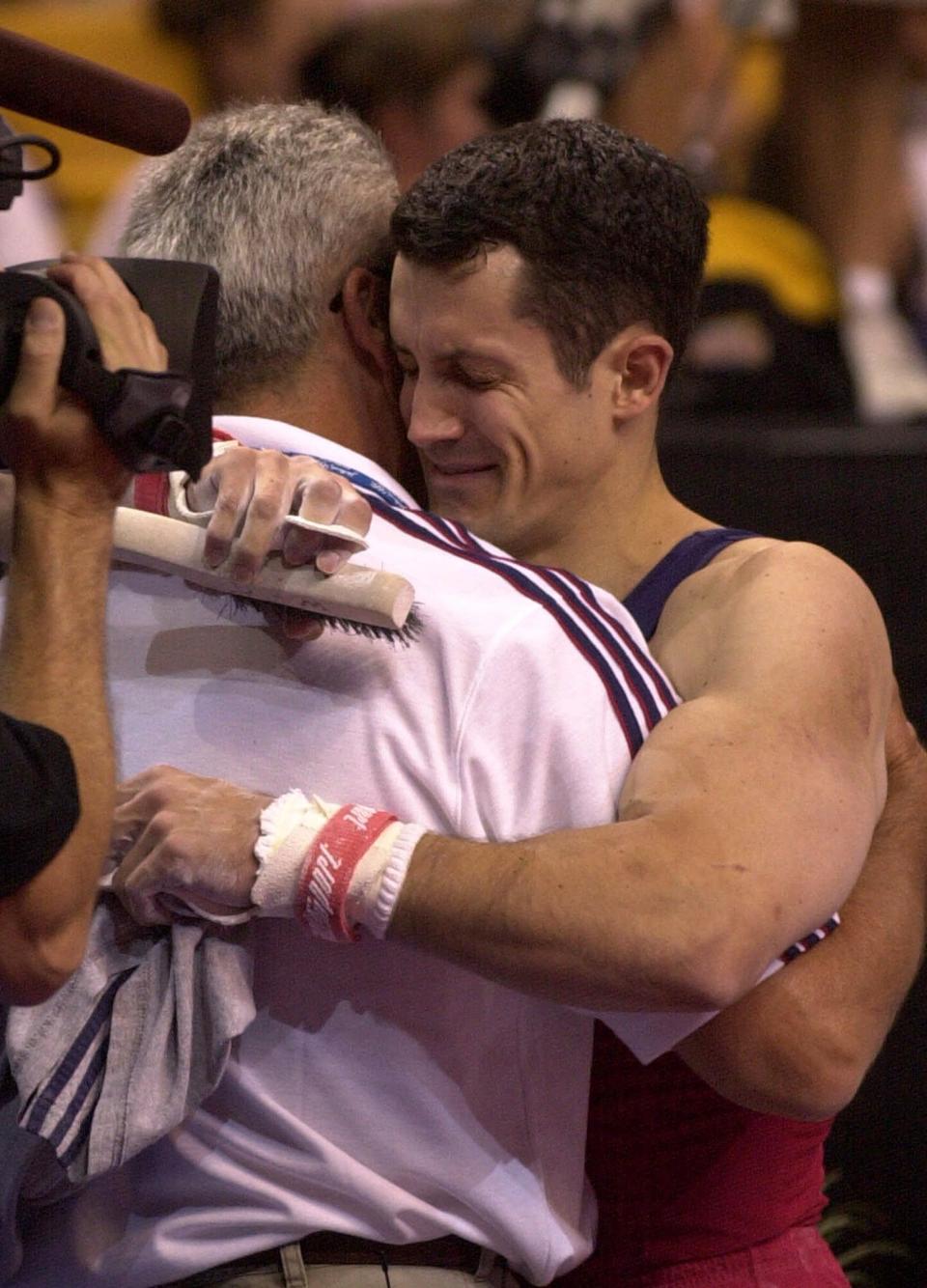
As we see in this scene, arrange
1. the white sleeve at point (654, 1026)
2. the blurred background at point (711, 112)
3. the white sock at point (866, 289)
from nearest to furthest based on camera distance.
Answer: the white sleeve at point (654, 1026) → the blurred background at point (711, 112) → the white sock at point (866, 289)

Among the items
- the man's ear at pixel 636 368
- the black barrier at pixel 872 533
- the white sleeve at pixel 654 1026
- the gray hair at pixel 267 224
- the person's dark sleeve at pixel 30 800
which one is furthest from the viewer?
the black barrier at pixel 872 533

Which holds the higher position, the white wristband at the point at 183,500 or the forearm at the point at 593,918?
the white wristband at the point at 183,500

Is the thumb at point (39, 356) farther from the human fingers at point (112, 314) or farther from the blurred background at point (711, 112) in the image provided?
the blurred background at point (711, 112)

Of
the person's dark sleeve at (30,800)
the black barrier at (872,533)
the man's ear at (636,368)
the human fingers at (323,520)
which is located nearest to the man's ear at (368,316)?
the man's ear at (636,368)

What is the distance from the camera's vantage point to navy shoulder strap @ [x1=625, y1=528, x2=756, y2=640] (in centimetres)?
161

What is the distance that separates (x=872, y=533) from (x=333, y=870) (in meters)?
1.38

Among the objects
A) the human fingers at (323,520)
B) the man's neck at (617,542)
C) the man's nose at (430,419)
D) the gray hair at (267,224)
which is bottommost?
the man's neck at (617,542)

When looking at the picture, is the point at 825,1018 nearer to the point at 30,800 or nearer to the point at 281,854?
the point at 281,854

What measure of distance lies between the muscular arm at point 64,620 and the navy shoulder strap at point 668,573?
1.91 ft

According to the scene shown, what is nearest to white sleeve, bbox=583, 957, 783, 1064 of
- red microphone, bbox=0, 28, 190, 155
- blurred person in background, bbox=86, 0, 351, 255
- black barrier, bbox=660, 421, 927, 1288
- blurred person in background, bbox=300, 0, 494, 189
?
red microphone, bbox=0, 28, 190, 155

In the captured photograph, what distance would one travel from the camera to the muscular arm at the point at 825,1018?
1.32 m

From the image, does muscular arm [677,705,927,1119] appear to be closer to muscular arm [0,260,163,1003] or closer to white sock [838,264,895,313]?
muscular arm [0,260,163,1003]

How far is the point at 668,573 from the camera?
64.2 inches

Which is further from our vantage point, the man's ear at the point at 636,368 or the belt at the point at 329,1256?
the man's ear at the point at 636,368
